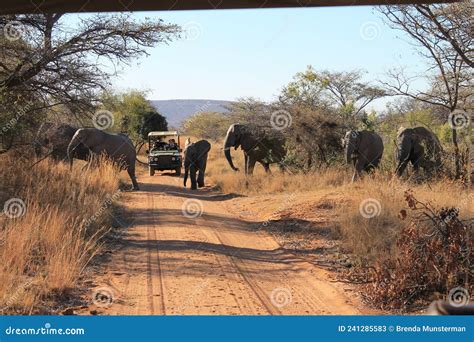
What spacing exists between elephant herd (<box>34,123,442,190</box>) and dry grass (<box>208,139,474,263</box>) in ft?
3.34

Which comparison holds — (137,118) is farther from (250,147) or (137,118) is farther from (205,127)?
(205,127)

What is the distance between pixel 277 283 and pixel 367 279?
1160 mm

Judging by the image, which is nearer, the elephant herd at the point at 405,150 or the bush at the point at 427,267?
the bush at the point at 427,267

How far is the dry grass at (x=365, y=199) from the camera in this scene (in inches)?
340

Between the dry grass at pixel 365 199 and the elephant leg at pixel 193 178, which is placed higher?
the dry grass at pixel 365 199

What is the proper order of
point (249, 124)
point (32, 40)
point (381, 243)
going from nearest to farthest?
point (381, 243) → point (32, 40) → point (249, 124)

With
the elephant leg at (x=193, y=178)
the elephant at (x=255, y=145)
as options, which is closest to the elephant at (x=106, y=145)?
the elephant leg at (x=193, y=178)

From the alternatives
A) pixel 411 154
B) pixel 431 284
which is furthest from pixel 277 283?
pixel 411 154

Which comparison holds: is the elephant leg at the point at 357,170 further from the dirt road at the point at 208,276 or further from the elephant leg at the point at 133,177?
the elephant leg at the point at 133,177

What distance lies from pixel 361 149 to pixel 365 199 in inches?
243

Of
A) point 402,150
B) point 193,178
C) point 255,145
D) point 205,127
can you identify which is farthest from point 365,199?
point 205,127

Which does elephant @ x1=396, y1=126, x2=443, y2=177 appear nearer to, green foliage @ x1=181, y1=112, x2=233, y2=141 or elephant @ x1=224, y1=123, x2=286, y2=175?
elephant @ x1=224, y1=123, x2=286, y2=175

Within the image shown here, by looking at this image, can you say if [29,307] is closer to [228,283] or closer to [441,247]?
[228,283]

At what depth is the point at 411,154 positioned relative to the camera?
56.0ft
